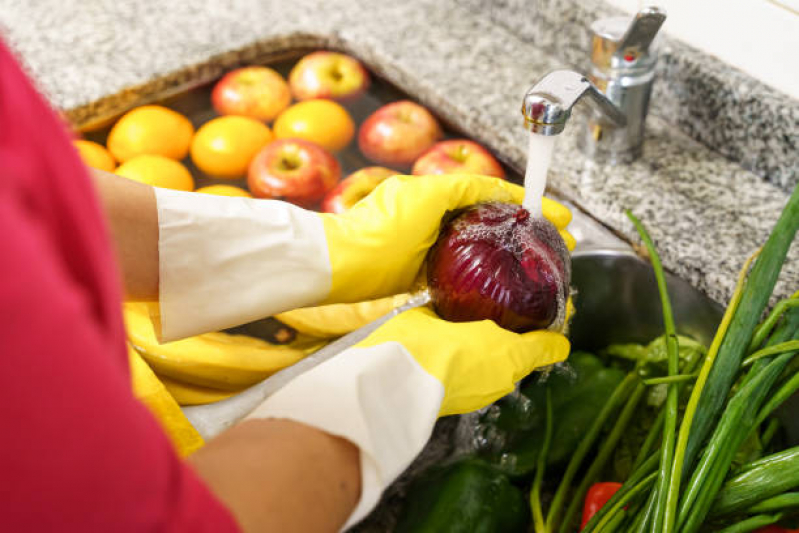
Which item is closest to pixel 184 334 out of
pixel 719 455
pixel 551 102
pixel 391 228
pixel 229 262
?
pixel 229 262

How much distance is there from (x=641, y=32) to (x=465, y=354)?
53cm

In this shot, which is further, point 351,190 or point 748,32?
point 351,190

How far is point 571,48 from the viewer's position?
127 centimetres

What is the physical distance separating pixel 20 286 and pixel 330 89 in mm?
1129

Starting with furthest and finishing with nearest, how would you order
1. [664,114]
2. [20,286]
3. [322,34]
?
[322,34] < [664,114] < [20,286]

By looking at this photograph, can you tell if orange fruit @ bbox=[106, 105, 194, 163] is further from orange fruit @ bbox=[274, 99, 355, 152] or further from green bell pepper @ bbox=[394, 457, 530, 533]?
green bell pepper @ bbox=[394, 457, 530, 533]

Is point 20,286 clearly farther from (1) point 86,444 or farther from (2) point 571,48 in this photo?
(2) point 571,48

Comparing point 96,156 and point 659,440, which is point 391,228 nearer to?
point 659,440

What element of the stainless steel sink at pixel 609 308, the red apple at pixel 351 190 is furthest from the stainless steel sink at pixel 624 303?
the red apple at pixel 351 190

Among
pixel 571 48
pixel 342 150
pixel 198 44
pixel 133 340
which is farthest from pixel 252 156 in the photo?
pixel 571 48

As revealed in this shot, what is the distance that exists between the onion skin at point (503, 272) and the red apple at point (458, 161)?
334 millimetres

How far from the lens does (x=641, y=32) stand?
3.12 ft

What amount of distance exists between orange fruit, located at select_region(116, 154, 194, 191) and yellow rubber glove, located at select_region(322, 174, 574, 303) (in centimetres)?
42

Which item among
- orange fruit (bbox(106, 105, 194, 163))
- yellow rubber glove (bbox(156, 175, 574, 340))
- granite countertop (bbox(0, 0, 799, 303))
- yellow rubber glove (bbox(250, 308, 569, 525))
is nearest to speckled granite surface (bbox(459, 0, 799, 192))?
granite countertop (bbox(0, 0, 799, 303))
